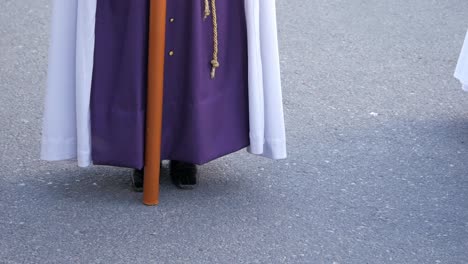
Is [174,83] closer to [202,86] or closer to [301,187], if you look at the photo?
[202,86]

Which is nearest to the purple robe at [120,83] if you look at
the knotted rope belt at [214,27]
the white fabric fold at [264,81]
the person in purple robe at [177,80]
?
the person in purple robe at [177,80]

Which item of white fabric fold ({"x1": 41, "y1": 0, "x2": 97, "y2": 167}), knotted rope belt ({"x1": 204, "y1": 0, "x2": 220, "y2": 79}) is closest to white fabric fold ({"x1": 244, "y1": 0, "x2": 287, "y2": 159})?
knotted rope belt ({"x1": 204, "y1": 0, "x2": 220, "y2": 79})

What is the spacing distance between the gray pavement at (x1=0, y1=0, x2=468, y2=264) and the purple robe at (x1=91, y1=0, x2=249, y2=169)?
257 millimetres

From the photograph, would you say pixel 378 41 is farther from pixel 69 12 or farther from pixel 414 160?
pixel 69 12

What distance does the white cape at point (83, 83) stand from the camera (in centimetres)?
445

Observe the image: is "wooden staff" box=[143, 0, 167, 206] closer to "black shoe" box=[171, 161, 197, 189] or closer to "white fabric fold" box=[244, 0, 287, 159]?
"black shoe" box=[171, 161, 197, 189]

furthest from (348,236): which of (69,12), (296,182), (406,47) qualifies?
(406,47)

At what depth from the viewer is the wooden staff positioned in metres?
4.40

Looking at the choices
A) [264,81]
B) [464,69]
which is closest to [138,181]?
[264,81]

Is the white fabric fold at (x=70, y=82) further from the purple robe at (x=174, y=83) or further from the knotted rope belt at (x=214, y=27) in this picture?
the knotted rope belt at (x=214, y=27)

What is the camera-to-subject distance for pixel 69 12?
4457 mm

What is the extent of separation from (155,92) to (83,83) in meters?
0.29

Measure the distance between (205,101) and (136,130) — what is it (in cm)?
30

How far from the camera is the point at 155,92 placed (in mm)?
4461
